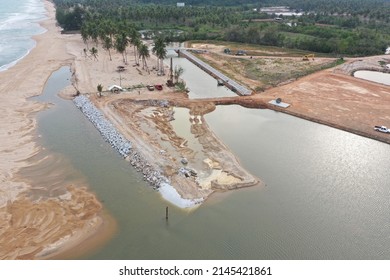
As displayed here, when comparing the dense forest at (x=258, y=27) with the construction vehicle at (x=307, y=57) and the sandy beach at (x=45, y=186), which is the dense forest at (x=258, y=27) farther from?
the sandy beach at (x=45, y=186)

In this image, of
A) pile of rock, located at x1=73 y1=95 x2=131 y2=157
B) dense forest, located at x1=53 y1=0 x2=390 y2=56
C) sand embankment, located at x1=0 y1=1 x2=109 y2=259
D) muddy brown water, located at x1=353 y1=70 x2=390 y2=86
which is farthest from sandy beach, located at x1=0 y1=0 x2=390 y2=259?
dense forest, located at x1=53 y1=0 x2=390 y2=56

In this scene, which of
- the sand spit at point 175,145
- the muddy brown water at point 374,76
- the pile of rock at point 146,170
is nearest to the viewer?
the pile of rock at point 146,170

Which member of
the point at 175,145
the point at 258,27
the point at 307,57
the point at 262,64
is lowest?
the point at 175,145

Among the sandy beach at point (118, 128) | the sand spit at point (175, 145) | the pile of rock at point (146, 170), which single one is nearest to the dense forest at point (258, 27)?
the sandy beach at point (118, 128)

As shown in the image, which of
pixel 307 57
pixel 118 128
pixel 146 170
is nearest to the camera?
pixel 146 170

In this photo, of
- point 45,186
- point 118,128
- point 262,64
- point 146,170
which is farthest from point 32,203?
point 262,64

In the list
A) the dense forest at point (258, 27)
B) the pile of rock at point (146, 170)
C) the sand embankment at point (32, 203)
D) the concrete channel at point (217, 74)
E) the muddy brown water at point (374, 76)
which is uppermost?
the dense forest at point (258, 27)

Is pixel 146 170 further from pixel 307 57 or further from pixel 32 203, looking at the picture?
pixel 307 57
